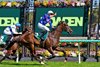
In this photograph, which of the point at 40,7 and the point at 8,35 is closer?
the point at 8,35

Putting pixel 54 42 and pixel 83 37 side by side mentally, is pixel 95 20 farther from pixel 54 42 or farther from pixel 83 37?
pixel 54 42

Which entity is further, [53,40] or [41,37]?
[53,40]

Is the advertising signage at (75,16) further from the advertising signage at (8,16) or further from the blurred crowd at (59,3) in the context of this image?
the advertising signage at (8,16)

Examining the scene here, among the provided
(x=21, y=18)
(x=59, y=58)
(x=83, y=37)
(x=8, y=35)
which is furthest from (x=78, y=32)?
(x=8, y=35)

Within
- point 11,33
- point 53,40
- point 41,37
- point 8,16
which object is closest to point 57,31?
point 53,40

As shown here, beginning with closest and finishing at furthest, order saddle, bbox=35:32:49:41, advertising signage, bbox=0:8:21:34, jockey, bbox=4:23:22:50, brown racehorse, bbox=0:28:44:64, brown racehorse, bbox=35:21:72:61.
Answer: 1. brown racehorse, bbox=0:28:44:64
2. saddle, bbox=35:32:49:41
3. brown racehorse, bbox=35:21:72:61
4. jockey, bbox=4:23:22:50
5. advertising signage, bbox=0:8:21:34

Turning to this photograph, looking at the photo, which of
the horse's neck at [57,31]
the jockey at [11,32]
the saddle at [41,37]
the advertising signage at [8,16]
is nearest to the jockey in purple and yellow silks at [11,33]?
the jockey at [11,32]

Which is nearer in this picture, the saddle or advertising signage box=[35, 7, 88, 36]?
the saddle

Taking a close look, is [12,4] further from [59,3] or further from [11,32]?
[11,32]

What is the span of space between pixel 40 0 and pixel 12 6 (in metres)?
1.41

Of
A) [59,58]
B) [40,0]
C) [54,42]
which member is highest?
[40,0]

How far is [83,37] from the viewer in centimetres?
1773

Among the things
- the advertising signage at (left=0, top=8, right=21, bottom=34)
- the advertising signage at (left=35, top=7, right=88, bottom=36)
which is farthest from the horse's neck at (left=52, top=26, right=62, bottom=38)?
the advertising signage at (left=0, top=8, right=21, bottom=34)

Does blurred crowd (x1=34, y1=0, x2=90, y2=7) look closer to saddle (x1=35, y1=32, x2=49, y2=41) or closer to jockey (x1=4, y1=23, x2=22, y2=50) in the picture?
jockey (x1=4, y1=23, x2=22, y2=50)
